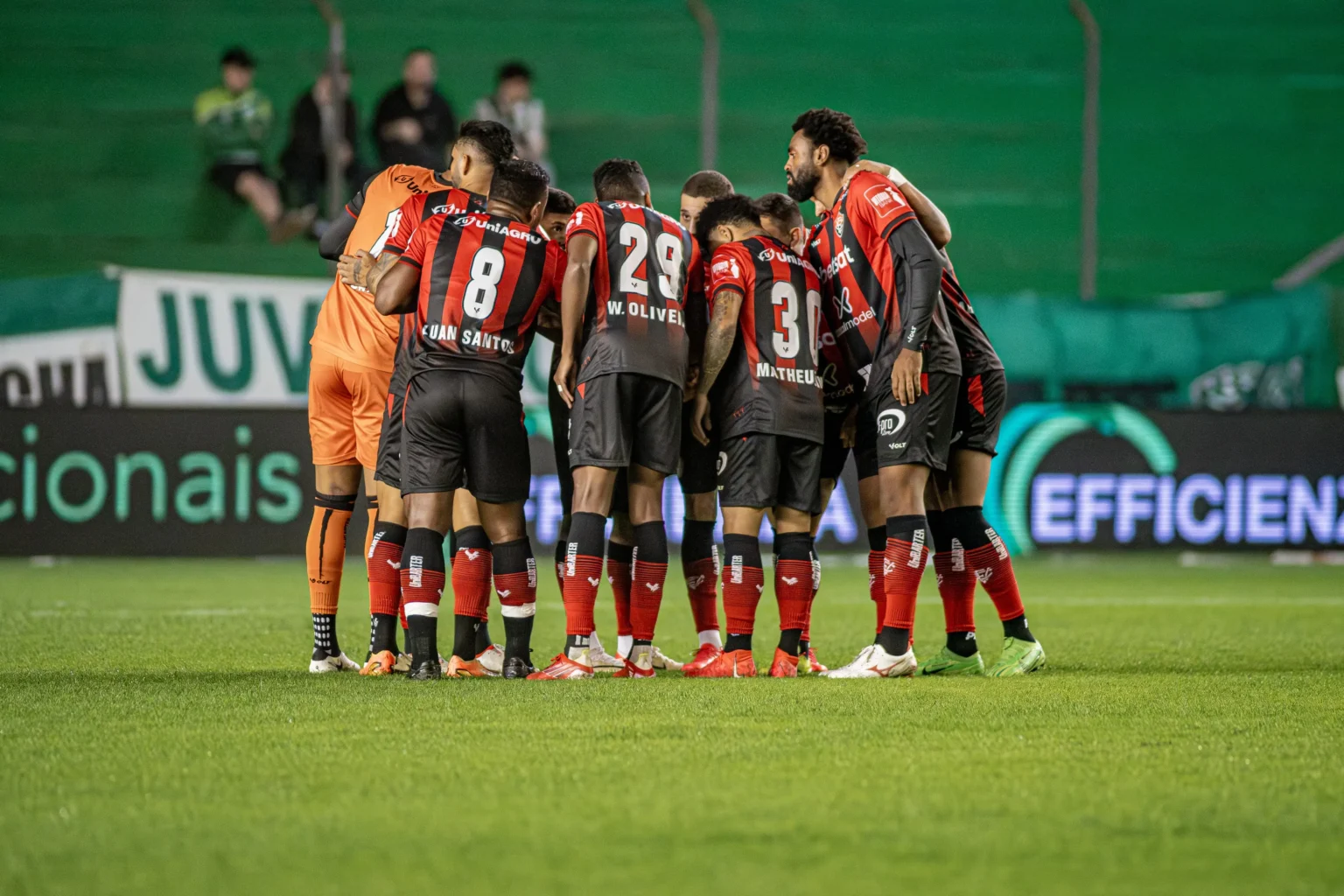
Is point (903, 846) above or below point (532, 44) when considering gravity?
below

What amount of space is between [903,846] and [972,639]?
10.7 ft

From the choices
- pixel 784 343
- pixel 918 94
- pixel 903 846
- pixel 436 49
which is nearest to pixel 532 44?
pixel 436 49

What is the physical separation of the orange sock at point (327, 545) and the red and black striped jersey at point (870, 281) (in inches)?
79.8

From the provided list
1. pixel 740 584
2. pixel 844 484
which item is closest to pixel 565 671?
pixel 740 584

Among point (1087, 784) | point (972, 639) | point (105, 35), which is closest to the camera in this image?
point (1087, 784)

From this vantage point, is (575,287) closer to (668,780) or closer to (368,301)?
(368,301)

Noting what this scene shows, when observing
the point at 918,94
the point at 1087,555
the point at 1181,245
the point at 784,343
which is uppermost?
the point at 918,94

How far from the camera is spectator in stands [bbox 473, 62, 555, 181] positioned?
1509 cm

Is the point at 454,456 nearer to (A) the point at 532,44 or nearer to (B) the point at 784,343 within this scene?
(B) the point at 784,343

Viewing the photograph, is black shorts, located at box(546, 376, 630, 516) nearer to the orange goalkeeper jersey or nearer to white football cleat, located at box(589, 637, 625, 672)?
white football cleat, located at box(589, 637, 625, 672)

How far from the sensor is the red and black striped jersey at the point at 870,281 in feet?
19.6

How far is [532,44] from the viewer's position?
54.5 ft

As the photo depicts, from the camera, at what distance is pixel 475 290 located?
18.9 ft

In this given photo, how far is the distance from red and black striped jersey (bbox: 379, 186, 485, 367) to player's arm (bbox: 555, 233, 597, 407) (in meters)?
0.42
